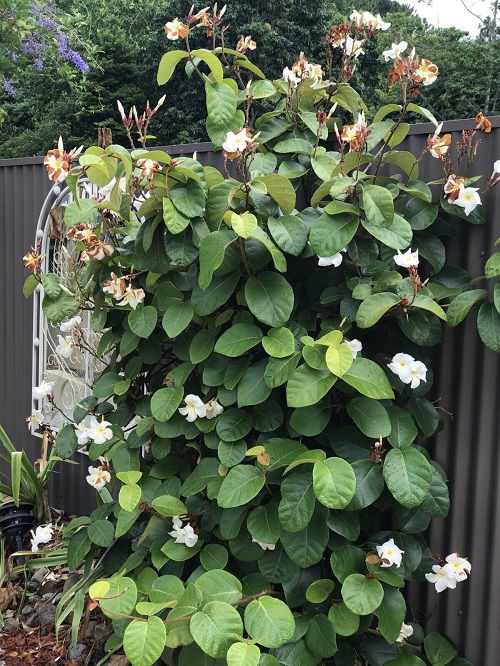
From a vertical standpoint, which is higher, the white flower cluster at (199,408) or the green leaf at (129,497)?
the white flower cluster at (199,408)

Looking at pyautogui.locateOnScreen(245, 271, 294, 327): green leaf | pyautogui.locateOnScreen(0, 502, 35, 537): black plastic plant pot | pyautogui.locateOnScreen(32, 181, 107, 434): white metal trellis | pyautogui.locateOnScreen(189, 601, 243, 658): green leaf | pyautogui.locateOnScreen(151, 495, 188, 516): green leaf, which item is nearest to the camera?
pyautogui.locateOnScreen(189, 601, 243, 658): green leaf

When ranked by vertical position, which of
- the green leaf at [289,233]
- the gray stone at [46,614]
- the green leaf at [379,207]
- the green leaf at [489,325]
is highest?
the green leaf at [379,207]

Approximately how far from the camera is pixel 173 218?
5.82 feet

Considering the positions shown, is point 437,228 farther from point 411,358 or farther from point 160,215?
point 160,215

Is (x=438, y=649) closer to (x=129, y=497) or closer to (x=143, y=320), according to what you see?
(x=129, y=497)

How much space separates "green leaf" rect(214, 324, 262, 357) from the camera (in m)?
1.83

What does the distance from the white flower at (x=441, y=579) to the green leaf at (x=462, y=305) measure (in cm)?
65

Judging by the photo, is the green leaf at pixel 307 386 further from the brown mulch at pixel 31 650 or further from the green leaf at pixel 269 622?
the brown mulch at pixel 31 650

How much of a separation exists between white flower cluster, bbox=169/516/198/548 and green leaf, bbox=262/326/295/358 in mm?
547

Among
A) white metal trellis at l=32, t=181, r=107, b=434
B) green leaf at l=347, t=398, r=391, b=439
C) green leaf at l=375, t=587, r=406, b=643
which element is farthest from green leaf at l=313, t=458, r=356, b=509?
white metal trellis at l=32, t=181, r=107, b=434

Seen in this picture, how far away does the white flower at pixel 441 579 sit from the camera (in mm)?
1837

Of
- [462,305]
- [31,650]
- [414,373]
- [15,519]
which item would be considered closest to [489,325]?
[462,305]

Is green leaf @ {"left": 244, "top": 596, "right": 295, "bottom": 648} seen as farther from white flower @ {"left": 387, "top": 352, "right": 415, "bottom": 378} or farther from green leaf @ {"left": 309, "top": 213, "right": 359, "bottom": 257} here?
green leaf @ {"left": 309, "top": 213, "right": 359, "bottom": 257}

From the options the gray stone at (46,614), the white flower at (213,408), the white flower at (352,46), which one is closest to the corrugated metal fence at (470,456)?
the white flower at (352,46)
